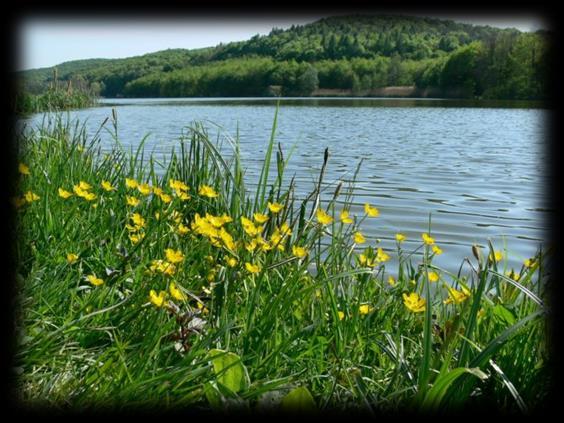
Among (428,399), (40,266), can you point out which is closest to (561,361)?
(428,399)

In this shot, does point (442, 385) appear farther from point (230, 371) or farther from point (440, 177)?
point (440, 177)

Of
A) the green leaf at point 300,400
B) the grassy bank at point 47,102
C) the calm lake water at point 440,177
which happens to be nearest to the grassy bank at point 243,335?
the green leaf at point 300,400

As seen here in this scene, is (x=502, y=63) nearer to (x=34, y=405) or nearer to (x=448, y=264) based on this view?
(x=448, y=264)

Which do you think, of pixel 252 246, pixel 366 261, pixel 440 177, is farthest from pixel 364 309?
pixel 440 177

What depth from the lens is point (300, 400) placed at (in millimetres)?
1754

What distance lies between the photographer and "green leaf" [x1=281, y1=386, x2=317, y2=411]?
1.75 metres

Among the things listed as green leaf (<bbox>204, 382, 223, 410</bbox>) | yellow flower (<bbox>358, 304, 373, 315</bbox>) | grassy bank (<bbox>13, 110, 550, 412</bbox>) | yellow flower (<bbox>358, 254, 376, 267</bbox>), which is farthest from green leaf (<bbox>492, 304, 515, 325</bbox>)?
green leaf (<bbox>204, 382, 223, 410</bbox>)

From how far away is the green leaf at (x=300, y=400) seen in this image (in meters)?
1.75

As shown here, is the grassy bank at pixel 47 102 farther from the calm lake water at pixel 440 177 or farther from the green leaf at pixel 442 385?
the green leaf at pixel 442 385

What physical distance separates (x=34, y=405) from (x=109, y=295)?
669mm

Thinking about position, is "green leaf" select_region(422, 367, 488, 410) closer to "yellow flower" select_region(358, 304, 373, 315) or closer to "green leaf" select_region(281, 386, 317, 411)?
"green leaf" select_region(281, 386, 317, 411)

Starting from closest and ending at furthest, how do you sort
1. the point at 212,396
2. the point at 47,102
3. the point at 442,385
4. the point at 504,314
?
the point at 442,385 < the point at 212,396 < the point at 504,314 < the point at 47,102

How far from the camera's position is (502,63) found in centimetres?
6200

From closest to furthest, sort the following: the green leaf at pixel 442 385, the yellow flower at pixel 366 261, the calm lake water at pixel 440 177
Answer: the green leaf at pixel 442 385
the yellow flower at pixel 366 261
the calm lake water at pixel 440 177
